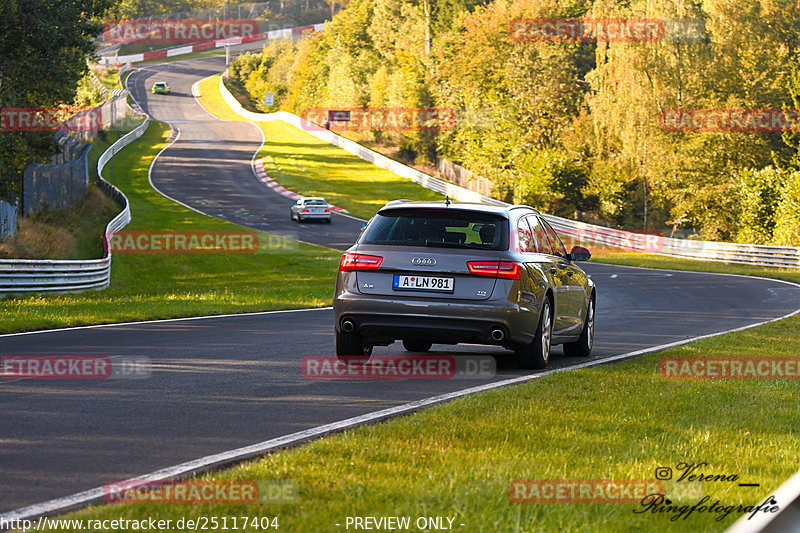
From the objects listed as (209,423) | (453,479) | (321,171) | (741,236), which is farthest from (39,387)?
(321,171)

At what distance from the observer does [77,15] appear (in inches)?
1119

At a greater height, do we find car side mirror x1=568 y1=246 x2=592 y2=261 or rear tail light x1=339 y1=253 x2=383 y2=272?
rear tail light x1=339 y1=253 x2=383 y2=272

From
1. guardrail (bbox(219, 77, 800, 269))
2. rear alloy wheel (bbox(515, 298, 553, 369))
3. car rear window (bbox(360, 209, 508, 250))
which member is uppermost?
car rear window (bbox(360, 209, 508, 250))

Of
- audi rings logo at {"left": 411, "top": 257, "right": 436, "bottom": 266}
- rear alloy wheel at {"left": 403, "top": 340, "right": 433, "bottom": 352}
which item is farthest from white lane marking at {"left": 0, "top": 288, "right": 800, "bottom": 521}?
rear alloy wheel at {"left": 403, "top": 340, "right": 433, "bottom": 352}

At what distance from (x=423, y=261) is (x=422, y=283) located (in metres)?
0.22

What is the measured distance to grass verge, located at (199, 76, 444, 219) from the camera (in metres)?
63.5

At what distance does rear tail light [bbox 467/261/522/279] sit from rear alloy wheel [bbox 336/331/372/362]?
4.93ft

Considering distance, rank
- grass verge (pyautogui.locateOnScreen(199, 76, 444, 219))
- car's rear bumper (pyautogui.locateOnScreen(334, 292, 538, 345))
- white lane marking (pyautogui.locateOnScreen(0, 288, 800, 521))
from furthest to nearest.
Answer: grass verge (pyautogui.locateOnScreen(199, 76, 444, 219)) < car's rear bumper (pyautogui.locateOnScreen(334, 292, 538, 345)) < white lane marking (pyautogui.locateOnScreen(0, 288, 800, 521))

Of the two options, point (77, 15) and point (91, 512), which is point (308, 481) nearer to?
point (91, 512)

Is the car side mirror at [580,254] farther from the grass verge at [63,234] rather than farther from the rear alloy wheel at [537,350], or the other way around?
the grass verge at [63,234]

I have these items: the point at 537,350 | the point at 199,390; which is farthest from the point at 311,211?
the point at 199,390

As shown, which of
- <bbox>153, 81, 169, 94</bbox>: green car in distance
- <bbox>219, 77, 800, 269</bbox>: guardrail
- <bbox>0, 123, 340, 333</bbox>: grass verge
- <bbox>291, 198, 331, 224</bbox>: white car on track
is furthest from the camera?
<bbox>153, 81, 169, 94</bbox>: green car in distance

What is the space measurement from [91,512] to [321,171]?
224ft

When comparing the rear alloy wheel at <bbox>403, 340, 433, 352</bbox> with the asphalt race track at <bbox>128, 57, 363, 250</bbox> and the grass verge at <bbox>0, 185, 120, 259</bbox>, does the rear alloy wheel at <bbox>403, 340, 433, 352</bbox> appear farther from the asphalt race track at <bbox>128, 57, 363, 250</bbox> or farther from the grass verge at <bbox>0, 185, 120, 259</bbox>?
the asphalt race track at <bbox>128, 57, 363, 250</bbox>
